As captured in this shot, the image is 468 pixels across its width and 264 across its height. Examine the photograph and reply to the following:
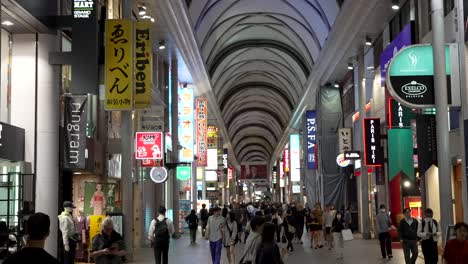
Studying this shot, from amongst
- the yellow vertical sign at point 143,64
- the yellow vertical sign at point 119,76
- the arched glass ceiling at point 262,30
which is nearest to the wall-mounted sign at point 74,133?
the yellow vertical sign at point 119,76

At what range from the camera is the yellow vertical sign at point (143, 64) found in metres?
16.4

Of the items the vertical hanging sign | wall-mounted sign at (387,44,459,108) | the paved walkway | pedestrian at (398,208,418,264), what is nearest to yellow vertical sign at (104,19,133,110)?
the paved walkway

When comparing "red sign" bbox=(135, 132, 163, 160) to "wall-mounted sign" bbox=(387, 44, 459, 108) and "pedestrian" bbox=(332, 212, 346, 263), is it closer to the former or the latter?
"pedestrian" bbox=(332, 212, 346, 263)

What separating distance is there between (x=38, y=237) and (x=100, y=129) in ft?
45.8

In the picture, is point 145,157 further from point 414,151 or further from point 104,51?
point 414,151

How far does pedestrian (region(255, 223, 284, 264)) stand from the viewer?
7570 millimetres

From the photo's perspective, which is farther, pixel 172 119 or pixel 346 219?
pixel 172 119

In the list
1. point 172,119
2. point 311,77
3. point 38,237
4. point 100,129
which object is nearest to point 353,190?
point 311,77

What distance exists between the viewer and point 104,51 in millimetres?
15102

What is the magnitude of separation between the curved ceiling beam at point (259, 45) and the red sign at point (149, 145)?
22561 millimetres

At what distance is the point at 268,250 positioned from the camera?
7594mm

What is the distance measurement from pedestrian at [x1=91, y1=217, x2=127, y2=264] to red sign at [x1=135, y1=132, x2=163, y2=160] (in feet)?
37.8

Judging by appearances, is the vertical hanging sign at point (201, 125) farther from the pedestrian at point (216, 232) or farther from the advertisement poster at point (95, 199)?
the pedestrian at point (216, 232)

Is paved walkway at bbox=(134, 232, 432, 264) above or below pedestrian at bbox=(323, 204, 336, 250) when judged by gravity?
below
